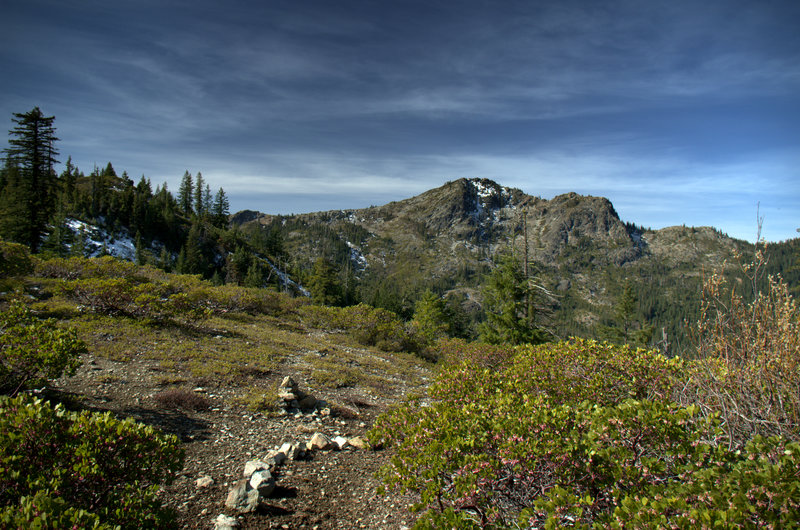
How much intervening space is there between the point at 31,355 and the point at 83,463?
191 inches

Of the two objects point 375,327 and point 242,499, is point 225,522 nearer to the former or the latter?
point 242,499

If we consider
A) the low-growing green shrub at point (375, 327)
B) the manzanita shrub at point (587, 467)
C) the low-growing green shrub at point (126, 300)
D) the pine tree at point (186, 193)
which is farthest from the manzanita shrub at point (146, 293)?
the pine tree at point (186, 193)

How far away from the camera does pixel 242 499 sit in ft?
17.8

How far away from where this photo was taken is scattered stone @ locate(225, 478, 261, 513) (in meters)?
5.34

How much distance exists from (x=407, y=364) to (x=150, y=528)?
16387 millimetres

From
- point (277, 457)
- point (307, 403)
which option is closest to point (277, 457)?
point (277, 457)

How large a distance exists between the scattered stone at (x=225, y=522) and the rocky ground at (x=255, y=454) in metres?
0.10

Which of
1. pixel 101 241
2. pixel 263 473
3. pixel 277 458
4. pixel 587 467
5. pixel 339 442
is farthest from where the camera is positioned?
pixel 101 241

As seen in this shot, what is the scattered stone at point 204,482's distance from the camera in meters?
5.88

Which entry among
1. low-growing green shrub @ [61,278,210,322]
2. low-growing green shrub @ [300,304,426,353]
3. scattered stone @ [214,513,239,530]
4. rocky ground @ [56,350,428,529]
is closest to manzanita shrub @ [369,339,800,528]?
rocky ground @ [56,350,428,529]

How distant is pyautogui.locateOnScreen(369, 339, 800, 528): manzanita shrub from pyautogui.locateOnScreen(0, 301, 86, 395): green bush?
6196mm

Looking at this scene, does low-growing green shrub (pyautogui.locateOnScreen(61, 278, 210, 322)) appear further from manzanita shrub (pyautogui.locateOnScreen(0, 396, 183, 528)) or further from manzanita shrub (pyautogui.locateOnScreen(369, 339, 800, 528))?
manzanita shrub (pyautogui.locateOnScreen(369, 339, 800, 528))

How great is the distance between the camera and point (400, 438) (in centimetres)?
555

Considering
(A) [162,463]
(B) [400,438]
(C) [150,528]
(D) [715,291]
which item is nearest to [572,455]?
(B) [400,438]
